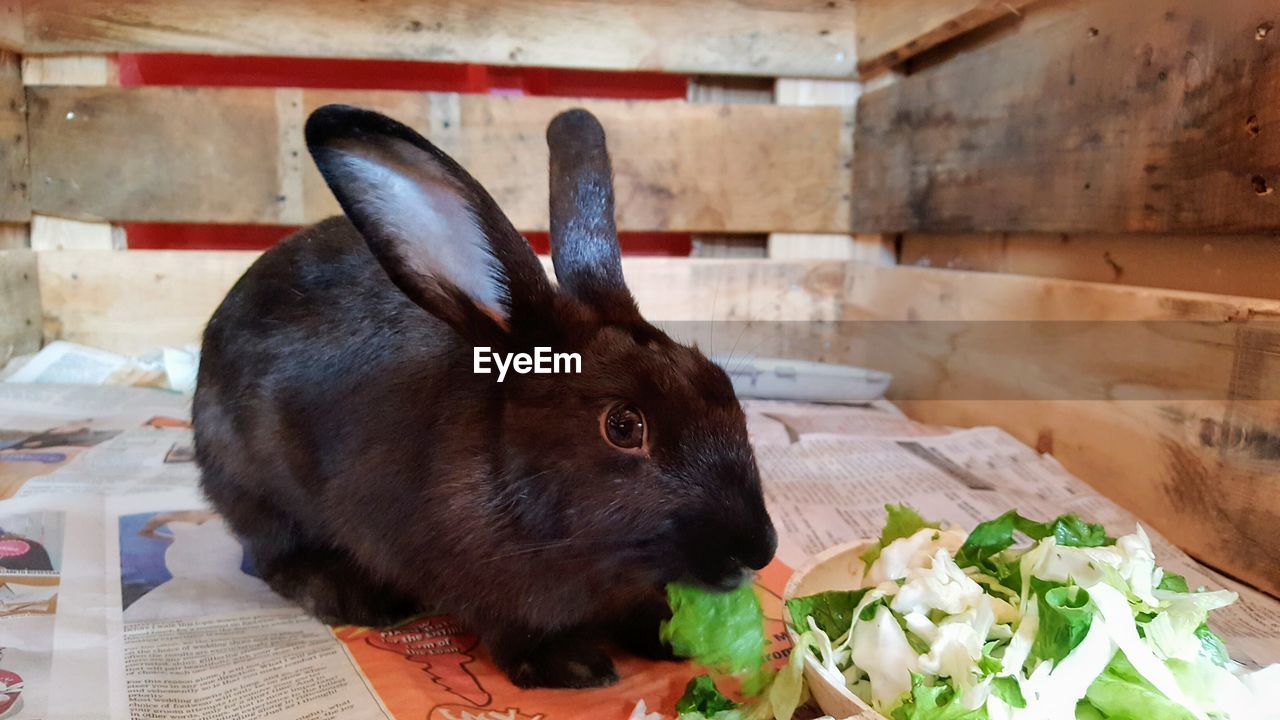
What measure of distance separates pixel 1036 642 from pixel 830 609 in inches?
7.2

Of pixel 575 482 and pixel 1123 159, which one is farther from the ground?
pixel 1123 159

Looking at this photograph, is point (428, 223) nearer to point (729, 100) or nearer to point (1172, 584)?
point (1172, 584)

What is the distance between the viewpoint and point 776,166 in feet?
7.42

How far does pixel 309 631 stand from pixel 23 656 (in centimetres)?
27

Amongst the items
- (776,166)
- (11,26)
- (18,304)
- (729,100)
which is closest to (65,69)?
(11,26)

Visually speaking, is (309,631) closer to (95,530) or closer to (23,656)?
(23,656)

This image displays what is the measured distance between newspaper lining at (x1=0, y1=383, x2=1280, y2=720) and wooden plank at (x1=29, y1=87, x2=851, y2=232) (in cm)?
64

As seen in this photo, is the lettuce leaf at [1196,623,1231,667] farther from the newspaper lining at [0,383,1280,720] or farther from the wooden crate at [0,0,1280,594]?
the wooden crate at [0,0,1280,594]

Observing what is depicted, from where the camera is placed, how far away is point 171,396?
1.92 m

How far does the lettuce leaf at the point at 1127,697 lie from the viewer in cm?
65

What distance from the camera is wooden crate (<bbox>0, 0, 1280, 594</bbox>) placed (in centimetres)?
139

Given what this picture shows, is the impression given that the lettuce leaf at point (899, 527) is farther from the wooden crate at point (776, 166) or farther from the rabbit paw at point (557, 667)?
the wooden crate at point (776, 166)

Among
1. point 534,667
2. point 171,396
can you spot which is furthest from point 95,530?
point 171,396

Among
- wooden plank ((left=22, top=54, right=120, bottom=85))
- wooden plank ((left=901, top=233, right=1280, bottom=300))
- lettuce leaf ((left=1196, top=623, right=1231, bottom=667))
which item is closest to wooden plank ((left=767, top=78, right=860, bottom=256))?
wooden plank ((left=901, top=233, right=1280, bottom=300))
